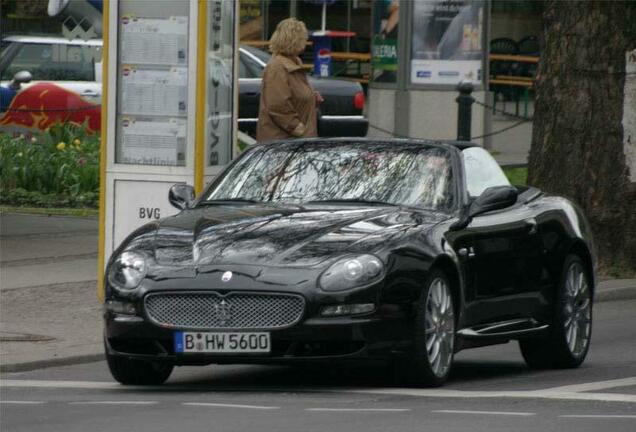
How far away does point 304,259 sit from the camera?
33.0ft

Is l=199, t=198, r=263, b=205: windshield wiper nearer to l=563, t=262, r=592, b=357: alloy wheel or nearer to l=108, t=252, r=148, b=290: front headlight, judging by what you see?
l=108, t=252, r=148, b=290: front headlight

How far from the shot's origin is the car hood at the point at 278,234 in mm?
10109

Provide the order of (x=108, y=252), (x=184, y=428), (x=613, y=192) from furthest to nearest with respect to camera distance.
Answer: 1. (x=613, y=192)
2. (x=108, y=252)
3. (x=184, y=428)

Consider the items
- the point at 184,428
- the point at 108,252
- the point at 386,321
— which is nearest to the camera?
the point at 184,428

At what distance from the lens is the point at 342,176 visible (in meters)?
11.3

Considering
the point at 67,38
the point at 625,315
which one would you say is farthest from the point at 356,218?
the point at 67,38

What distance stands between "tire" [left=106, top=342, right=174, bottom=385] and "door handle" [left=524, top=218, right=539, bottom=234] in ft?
7.53

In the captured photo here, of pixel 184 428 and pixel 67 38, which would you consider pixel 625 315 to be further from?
pixel 67 38

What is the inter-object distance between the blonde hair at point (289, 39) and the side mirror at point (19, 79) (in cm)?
1070

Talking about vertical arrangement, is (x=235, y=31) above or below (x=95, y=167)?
above

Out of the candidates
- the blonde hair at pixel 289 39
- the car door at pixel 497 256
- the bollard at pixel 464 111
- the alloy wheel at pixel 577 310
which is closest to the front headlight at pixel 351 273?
the car door at pixel 497 256

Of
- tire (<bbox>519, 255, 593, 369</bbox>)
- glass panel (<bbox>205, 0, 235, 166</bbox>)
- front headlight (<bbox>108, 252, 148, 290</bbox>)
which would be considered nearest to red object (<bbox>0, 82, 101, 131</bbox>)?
glass panel (<bbox>205, 0, 235, 166</bbox>)

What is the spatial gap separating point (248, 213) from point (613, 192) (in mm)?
6859

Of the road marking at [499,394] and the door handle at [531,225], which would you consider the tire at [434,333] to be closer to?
the road marking at [499,394]
